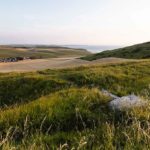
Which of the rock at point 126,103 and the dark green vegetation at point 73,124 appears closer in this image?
the dark green vegetation at point 73,124

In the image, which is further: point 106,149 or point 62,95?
point 62,95

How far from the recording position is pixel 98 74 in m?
20.4

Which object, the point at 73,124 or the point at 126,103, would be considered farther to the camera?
the point at 126,103

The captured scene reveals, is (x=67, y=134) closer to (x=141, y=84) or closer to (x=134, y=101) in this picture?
(x=134, y=101)

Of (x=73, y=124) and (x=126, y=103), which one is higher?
(x=126, y=103)

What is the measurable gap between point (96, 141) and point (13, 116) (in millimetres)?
2507

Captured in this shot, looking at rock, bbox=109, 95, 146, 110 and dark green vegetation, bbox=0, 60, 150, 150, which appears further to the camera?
rock, bbox=109, 95, 146, 110

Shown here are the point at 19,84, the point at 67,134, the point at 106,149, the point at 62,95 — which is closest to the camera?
the point at 106,149

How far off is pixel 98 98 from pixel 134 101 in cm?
133

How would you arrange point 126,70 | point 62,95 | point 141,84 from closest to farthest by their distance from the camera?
point 62,95 → point 141,84 → point 126,70

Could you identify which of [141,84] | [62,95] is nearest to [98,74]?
[141,84]

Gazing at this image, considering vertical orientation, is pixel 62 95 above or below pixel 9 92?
above

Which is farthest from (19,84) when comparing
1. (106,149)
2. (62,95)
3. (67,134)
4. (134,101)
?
(106,149)

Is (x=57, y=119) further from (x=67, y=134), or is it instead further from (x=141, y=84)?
(x=141, y=84)
